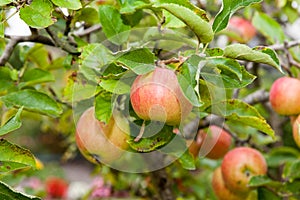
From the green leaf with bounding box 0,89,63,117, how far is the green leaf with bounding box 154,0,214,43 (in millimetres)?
295

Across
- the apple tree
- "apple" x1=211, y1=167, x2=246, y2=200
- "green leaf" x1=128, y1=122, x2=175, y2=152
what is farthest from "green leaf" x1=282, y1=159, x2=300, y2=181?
"green leaf" x1=128, y1=122, x2=175, y2=152

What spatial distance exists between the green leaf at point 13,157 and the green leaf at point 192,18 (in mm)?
283

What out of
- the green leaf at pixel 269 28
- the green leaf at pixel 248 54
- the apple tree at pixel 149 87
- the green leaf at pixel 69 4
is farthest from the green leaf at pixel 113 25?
the green leaf at pixel 269 28

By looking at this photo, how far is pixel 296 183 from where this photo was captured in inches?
42.8

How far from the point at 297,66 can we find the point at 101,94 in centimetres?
43

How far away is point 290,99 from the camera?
2.88ft

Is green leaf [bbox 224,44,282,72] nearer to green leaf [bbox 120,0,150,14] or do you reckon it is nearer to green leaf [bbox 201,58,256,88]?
green leaf [bbox 201,58,256,88]

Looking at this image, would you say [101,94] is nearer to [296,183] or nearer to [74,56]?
[74,56]

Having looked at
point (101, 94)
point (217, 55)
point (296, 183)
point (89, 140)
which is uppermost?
point (217, 55)

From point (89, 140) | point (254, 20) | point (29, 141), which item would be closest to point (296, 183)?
point (254, 20)

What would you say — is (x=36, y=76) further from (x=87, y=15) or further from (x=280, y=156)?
(x=280, y=156)

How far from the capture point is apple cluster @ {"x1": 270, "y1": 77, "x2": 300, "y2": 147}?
876 mm

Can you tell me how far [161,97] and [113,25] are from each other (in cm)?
21

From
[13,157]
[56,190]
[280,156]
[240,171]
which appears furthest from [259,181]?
[56,190]
